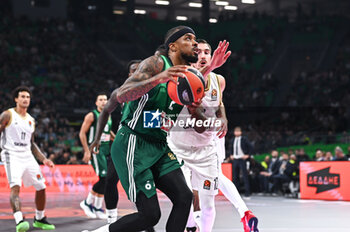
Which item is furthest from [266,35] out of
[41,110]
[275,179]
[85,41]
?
[275,179]

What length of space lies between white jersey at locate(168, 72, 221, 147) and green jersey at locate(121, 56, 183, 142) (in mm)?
1176

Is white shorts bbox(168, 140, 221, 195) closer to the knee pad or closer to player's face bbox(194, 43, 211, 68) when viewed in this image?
player's face bbox(194, 43, 211, 68)

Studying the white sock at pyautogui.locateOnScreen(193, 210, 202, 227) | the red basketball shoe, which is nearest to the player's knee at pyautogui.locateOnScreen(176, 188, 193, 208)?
the red basketball shoe

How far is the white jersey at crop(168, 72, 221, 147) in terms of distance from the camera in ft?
17.4

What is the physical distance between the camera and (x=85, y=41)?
1185 inches

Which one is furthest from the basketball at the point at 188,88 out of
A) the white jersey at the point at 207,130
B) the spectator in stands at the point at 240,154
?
the spectator in stands at the point at 240,154

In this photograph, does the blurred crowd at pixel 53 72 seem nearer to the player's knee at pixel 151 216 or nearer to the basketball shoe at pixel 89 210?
the basketball shoe at pixel 89 210

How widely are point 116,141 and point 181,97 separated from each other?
777 mm

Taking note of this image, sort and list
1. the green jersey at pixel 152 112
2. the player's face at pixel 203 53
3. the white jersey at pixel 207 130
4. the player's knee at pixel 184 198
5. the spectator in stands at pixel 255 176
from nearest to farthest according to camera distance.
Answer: the player's knee at pixel 184 198 < the green jersey at pixel 152 112 < the white jersey at pixel 207 130 < the player's face at pixel 203 53 < the spectator in stands at pixel 255 176

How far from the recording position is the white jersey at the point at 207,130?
5305 millimetres

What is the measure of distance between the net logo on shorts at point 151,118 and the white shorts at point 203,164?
1.38 m

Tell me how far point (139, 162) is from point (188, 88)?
739mm

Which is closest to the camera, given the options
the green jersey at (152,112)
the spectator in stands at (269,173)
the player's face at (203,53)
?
the green jersey at (152,112)

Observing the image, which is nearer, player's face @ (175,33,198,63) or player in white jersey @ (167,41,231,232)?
player's face @ (175,33,198,63)
